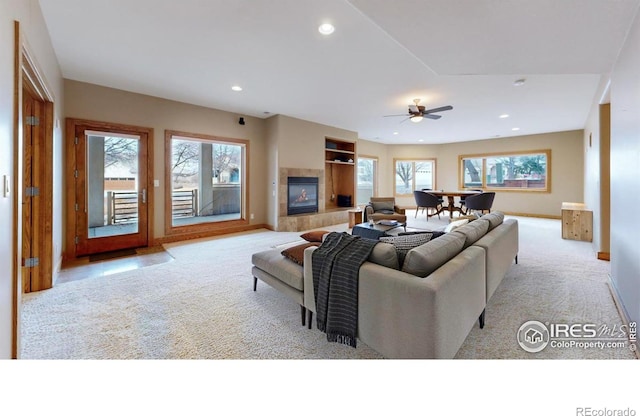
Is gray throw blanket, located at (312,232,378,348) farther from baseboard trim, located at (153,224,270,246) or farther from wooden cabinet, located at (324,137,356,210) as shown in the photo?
wooden cabinet, located at (324,137,356,210)

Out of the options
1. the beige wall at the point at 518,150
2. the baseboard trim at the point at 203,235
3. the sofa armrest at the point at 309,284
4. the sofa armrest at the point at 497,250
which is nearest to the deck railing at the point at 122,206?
the baseboard trim at the point at 203,235

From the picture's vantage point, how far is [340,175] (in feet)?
26.1

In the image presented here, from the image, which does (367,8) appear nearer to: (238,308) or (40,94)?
(238,308)

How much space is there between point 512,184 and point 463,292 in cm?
895

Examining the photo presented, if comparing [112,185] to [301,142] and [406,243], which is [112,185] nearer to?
[301,142]

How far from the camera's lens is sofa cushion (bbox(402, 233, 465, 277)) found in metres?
1.57

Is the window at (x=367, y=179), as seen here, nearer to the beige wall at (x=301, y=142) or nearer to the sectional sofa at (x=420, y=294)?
the beige wall at (x=301, y=142)

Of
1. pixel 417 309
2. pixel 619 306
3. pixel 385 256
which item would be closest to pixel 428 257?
pixel 385 256

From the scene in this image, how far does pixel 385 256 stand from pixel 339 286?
35 cm

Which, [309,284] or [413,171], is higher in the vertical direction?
[413,171]

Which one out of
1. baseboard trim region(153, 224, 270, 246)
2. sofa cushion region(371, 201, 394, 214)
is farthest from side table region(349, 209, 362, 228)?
baseboard trim region(153, 224, 270, 246)

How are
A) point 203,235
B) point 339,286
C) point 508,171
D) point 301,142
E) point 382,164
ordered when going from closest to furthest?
point 339,286
point 203,235
point 301,142
point 508,171
point 382,164
